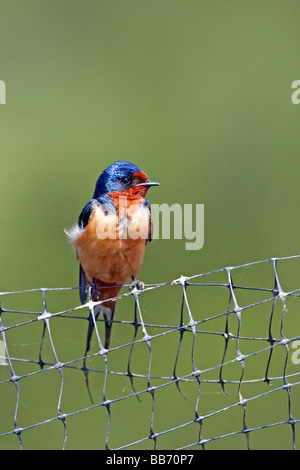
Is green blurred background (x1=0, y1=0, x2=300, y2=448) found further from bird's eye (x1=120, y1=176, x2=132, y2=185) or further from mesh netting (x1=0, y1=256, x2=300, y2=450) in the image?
bird's eye (x1=120, y1=176, x2=132, y2=185)

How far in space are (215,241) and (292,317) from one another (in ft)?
2.44

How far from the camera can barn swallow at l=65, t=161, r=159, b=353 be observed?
3627mm

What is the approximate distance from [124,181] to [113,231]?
264 mm

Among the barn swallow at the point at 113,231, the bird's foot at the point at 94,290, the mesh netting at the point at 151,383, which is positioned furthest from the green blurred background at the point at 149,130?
the barn swallow at the point at 113,231

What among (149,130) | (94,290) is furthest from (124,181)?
(149,130)

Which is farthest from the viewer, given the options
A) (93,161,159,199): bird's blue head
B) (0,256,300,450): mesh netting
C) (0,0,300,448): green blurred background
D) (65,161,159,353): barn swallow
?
(0,0,300,448): green blurred background

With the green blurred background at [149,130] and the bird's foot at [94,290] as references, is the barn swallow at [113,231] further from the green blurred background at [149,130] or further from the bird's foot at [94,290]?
the green blurred background at [149,130]

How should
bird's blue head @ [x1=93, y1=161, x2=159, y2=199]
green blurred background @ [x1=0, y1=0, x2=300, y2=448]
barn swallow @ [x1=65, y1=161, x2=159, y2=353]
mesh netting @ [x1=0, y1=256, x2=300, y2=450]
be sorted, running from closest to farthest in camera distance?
barn swallow @ [x1=65, y1=161, x2=159, y2=353]
bird's blue head @ [x1=93, y1=161, x2=159, y2=199]
mesh netting @ [x1=0, y1=256, x2=300, y2=450]
green blurred background @ [x1=0, y1=0, x2=300, y2=448]

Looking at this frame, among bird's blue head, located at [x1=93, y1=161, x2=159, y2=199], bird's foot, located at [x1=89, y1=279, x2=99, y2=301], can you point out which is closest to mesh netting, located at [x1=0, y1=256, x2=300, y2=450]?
bird's foot, located at [x1=89, y1=279, x2=99, y2=301]

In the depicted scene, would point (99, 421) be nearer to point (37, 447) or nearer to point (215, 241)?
point (37, 447)

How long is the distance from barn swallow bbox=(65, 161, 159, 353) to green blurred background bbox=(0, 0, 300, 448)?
5.18 ft

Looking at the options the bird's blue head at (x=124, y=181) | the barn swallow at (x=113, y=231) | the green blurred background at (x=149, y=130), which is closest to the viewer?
the barn swallow at (x=113, y=231)

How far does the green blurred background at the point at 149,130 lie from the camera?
5.88m

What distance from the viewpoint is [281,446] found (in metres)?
4.95
